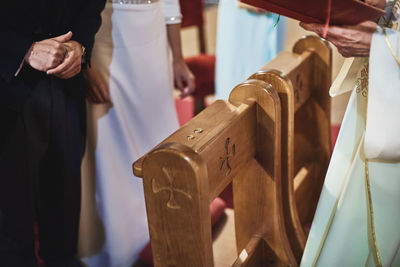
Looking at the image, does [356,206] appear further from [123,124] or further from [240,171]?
[123,124]

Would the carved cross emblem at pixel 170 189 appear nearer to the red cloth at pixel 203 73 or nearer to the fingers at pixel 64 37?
the fingers at pixel 64 37

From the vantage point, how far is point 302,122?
194 centimetres

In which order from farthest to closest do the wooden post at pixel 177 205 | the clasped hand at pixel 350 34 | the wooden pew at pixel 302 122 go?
1. the wooden pew at pixel 302 122
2. the clasped hand at pixel 350 34
3. the wooden post at pixel 177 205

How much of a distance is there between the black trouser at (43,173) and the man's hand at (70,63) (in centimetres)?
10

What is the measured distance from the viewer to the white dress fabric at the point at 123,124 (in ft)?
6.22

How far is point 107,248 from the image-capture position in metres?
2.07

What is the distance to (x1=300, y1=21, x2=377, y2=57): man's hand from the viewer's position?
3.73 feet

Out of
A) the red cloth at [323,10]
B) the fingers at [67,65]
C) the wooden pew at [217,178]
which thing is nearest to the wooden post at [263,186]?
the wooden pew at [217,178]

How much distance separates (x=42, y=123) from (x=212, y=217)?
0.79 metres

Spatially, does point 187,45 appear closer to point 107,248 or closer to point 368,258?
Answer: point 107,248

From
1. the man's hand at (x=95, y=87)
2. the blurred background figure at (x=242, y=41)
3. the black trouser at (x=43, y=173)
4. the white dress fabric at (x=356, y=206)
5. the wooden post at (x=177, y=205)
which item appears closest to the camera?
the wooden post at (x=177, y=205)

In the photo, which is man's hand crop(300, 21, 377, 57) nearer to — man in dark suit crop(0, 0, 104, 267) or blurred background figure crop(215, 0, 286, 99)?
man in dark suit crop(0, 0, 104, 267)

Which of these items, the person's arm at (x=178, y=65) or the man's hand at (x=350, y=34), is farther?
the person's arm at (x=178, y=65)

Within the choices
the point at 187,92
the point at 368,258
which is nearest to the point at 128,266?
the point at 187,92
